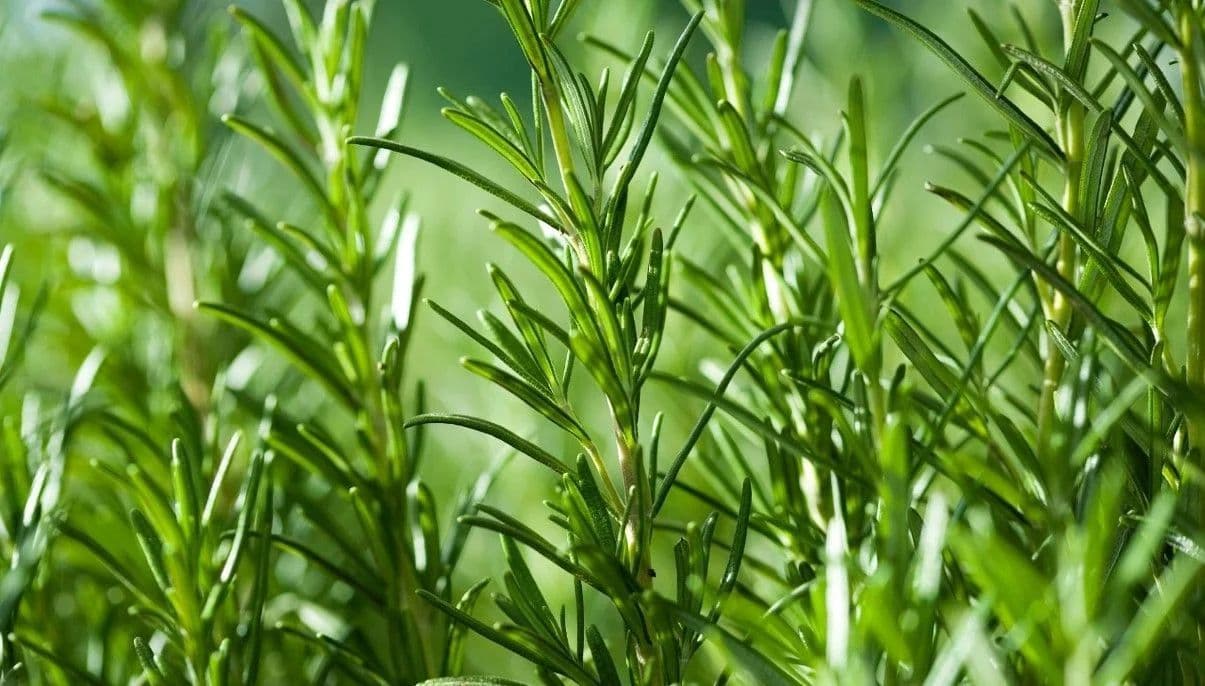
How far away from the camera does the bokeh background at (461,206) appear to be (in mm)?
479

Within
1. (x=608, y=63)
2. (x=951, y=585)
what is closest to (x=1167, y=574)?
(x=951, y=585)

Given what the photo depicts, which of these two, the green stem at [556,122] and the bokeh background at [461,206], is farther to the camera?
the bokeh background at [461,206]

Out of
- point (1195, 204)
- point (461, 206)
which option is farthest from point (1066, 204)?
point (461, 206)

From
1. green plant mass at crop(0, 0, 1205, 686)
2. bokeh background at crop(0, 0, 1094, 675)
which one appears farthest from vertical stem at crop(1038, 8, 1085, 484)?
bokeh background at crop(0, 0, 1094, 675)

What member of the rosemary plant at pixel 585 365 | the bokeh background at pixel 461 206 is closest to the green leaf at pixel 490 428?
the rosemary plant at pixel 585 365

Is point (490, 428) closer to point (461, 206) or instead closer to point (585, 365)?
point (585, 365)

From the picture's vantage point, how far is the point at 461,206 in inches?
33.3

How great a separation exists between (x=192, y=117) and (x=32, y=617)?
0.23 metres

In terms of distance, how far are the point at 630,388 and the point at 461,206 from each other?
64cm

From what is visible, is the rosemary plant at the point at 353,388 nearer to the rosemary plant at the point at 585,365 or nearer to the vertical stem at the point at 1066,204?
the rosemary plant at the point at 585,365

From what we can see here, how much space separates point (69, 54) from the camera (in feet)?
1.91

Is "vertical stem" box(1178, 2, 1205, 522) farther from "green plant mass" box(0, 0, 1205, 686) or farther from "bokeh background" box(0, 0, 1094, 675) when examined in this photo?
"bokeh background" box(0, 0, 1094, 675)

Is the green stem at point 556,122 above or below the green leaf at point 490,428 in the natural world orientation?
above

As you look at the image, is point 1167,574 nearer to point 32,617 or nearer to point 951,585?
point 951,585
